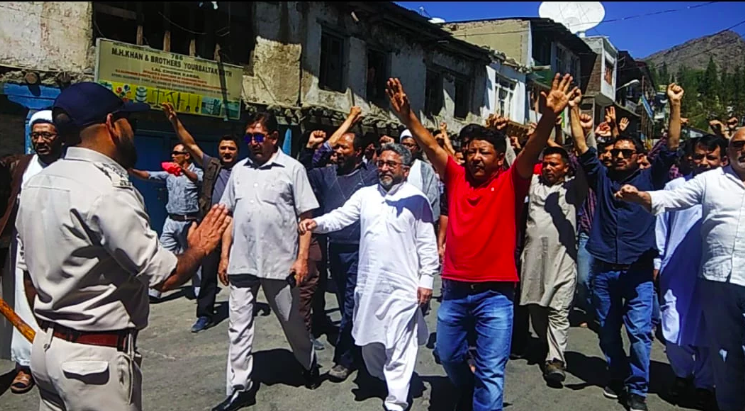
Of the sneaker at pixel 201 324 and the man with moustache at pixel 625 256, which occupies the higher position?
the man with moustache at pixel 625 256

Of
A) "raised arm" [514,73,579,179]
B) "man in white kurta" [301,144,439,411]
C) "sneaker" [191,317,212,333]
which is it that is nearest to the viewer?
"raised arm" [514,73,579,179]

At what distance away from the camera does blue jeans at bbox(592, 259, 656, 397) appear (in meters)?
4.23

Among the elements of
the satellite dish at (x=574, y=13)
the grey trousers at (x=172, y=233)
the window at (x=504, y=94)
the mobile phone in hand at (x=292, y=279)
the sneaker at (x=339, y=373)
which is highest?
the window at (x=504, y=94)

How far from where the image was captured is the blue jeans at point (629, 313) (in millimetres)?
4230

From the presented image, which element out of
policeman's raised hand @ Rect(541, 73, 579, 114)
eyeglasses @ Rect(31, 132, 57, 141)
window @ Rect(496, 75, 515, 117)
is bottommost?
eyeglasses @ Rect(31, 132, 57, 141)

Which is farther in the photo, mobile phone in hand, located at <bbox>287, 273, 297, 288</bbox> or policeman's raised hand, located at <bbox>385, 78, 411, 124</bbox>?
mobile phone in hand, located at <bbox>287, 273, 297, 288</bbox>

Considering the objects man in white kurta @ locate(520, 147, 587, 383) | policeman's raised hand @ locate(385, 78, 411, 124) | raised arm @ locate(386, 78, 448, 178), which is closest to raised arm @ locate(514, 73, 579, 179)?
raised arm @ locate(386, 78, 448, 178)

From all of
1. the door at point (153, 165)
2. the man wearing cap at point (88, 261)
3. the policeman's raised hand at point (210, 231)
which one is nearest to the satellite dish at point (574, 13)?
the policeman's raised hand at point (210, 231)

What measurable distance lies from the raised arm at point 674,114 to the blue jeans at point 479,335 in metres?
1.69

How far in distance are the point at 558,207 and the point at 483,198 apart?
5.03 feet

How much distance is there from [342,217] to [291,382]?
4.56 feet

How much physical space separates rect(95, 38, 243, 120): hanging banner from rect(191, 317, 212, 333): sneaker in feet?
18.5

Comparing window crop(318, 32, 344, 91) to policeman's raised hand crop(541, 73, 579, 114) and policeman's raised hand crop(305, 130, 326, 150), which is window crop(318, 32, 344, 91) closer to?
policeman's raised hand crop(305, 130, 326, 150)

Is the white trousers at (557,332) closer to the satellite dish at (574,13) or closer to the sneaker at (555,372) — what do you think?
the sneaker at (555,372)
